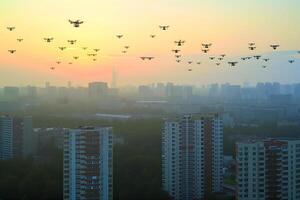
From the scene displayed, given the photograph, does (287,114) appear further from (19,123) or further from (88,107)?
(19,123)

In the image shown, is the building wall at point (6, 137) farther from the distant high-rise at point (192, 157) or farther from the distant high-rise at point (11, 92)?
the distant high-rise at point (11, 92)

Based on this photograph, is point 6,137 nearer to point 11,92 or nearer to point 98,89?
point 11,92

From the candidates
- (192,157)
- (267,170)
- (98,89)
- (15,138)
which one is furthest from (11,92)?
(267,170)

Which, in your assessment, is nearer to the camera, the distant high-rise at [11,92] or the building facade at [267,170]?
the building facade at [267,170]

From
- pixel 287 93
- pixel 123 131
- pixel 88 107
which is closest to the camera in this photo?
pixel 123 131

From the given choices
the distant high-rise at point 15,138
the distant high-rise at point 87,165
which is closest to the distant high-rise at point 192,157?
the distant high-rise at point 87,165

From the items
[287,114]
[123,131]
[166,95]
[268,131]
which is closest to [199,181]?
[123,131]

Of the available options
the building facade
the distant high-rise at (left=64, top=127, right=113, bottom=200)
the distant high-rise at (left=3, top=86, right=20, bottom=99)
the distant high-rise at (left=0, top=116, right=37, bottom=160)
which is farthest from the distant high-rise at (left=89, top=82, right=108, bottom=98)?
the building facade
